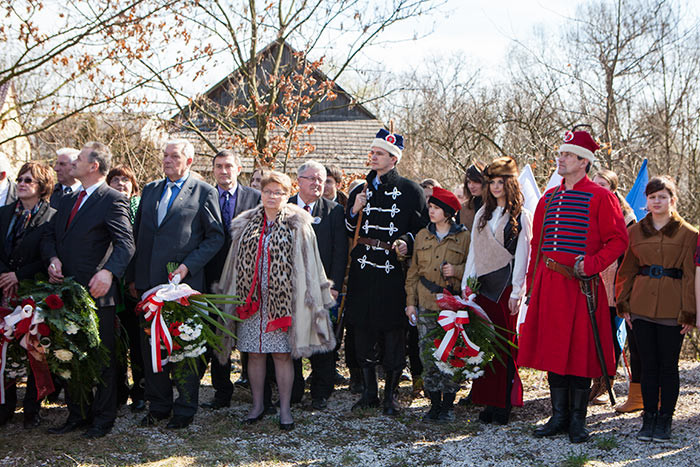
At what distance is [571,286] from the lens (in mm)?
4906

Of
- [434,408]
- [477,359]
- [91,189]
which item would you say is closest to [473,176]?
[477,359]

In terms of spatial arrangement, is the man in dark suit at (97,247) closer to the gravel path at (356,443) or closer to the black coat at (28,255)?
the black coat at (28,255)

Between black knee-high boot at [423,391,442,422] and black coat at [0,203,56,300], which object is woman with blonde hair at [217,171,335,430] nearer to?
black knee-high boot at [423,391,442,422]

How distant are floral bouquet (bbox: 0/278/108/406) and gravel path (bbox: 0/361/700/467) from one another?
0.51 m

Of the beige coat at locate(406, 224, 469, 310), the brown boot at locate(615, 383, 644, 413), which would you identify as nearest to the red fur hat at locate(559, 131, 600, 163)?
the beige coat at locate(406, 224, 469, 310)

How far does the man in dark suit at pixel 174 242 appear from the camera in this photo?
5285 mm

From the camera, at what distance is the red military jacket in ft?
15.9

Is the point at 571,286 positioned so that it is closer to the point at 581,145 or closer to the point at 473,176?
the point at 581,145

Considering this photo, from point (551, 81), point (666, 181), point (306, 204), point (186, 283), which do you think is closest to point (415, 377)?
point (306, 204)

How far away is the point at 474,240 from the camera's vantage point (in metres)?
5.40

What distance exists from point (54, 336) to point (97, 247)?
0.72m

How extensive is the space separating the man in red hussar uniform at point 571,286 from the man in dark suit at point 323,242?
1661 mm

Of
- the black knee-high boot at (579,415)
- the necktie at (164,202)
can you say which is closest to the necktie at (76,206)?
the necktie at (164,202)

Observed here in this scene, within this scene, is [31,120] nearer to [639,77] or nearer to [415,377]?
[415,377]
